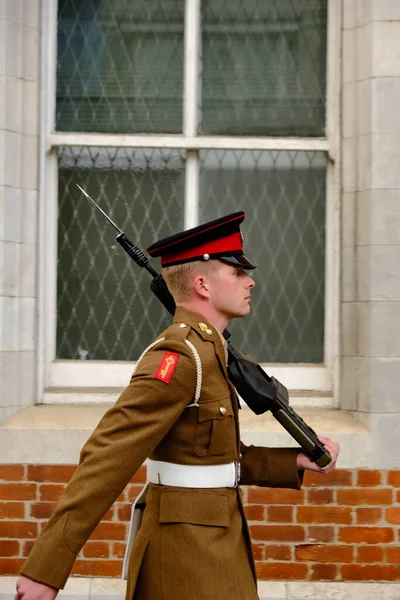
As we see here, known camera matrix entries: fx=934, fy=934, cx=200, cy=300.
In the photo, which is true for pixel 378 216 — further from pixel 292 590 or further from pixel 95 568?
pixel 95 568

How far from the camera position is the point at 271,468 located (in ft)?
9.41

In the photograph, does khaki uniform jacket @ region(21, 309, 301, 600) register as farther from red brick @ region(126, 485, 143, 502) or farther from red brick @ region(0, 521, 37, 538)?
red brick @ region(0, 521, 37, 538)

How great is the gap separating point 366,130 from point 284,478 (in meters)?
1.85

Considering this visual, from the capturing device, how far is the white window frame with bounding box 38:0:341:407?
432cm

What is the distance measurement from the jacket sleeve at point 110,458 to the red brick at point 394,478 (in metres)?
1.78

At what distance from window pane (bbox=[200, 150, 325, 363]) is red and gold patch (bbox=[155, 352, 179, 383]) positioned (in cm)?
190

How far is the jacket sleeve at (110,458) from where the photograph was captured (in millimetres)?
2316

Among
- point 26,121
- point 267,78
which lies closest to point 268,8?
point 267,78

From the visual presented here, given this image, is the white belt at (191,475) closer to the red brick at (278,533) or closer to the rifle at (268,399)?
the rifle at (268,399)

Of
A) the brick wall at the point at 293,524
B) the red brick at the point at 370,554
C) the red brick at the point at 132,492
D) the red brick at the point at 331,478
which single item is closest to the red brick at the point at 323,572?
the brick wall at the point at 293,524

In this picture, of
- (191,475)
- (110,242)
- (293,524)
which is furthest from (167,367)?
(110,242)

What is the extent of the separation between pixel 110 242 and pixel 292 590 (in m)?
1.78

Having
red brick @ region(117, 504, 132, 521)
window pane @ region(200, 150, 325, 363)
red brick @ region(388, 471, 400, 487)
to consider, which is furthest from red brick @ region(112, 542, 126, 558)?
red brick @ region(388, 471, 400, 487)

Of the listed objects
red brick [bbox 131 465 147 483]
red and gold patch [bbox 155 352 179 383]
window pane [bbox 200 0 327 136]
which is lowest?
red brick [bbox 131 465 147 483]
